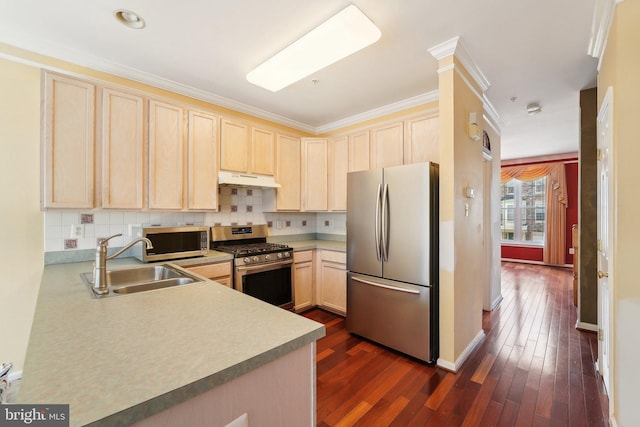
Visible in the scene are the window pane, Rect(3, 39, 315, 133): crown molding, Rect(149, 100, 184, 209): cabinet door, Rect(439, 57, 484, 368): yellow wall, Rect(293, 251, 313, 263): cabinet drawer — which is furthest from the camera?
the window pane

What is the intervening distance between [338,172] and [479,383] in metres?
2.62

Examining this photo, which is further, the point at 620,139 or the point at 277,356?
the point at 620,139

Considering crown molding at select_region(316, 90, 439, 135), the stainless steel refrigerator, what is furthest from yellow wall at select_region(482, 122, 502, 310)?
the stainless steel refrigerator

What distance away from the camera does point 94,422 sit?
1.80 ft

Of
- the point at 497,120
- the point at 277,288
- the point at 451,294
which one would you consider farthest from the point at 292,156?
the point at 497,120

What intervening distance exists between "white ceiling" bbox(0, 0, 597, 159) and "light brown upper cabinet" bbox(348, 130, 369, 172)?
444mm

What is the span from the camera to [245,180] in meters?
3.08

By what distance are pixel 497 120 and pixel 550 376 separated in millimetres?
3094

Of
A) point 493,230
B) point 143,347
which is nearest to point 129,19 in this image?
point 143,347

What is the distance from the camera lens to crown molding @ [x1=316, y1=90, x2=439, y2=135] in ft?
9.94

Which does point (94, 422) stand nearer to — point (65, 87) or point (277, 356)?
point (277, 356)

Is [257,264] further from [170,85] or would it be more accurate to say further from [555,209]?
[555,209]

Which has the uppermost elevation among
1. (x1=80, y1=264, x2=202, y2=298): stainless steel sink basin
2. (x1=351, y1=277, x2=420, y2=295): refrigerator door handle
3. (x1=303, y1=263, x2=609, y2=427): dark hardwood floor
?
(x1=80, y1=264, x2=202, y2=298): stainless steel sink basin

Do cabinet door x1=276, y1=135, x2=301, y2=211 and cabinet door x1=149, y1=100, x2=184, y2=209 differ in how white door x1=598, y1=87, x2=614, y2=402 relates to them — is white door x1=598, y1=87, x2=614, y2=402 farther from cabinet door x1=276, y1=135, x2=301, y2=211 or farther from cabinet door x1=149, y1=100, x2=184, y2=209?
cabinet door x1=149, y1=100, x2=184, y2=209
